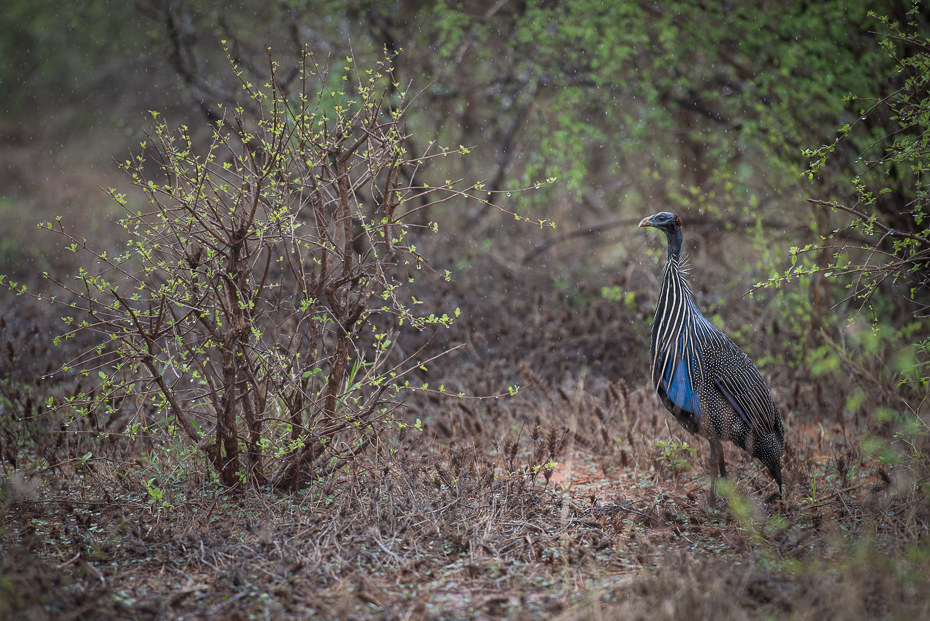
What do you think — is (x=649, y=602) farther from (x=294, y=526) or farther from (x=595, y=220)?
(x=595, y=220)

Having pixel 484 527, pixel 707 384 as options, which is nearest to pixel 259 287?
pixel 484 527

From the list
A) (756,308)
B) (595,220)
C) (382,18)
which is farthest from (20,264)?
(756,308)

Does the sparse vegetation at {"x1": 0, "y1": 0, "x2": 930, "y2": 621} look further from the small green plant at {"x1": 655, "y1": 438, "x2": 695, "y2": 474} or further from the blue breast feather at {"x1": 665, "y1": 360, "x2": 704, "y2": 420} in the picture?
the blue breast feather at {"x1": 665, "y1": 360, "x2": 704, "y2": 420}

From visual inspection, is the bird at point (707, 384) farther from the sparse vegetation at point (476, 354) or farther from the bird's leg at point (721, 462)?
the sparse vegetation at point (476, 354)

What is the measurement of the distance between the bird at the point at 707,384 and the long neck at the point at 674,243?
9 cm

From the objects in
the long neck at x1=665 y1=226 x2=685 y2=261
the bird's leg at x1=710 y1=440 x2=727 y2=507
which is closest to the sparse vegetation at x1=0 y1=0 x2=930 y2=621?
the bird's leg at x1=710 y1=440 x2=727 y2=507

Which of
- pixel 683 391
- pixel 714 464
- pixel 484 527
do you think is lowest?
pixel 484 527

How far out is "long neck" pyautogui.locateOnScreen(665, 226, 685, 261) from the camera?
13.9 ft

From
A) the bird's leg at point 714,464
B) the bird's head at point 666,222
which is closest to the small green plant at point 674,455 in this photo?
the bird's leg at point 714,464

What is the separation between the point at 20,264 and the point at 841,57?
32.2 feet

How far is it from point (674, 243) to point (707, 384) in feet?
2.75

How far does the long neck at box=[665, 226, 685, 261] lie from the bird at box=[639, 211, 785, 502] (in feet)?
0.29

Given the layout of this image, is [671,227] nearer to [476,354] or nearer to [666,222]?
[666,222]

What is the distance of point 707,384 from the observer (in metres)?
4.04
